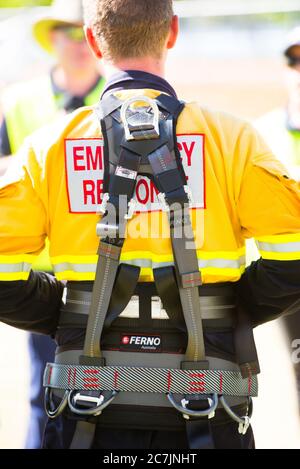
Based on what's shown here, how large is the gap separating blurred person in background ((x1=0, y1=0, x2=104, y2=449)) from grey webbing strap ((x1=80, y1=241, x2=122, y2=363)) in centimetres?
161

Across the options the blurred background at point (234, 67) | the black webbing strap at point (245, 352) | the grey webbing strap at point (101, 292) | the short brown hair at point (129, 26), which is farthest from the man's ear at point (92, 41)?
the blurred background at point (234, 67)

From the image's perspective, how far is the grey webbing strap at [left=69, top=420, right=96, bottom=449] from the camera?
1.84m

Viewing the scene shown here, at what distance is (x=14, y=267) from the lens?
1.94m

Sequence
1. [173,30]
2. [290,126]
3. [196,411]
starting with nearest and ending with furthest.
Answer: [196,411]
[173,30]
[290,126]

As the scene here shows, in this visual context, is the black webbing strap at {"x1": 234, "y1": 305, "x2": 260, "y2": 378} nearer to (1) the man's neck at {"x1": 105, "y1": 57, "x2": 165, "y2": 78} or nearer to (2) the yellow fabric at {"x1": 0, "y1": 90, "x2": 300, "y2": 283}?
(2) the yellow fabric at {"x1": 0, "y1": 90, "x2": 300, "y2": 283}

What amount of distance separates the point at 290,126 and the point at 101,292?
1930mm

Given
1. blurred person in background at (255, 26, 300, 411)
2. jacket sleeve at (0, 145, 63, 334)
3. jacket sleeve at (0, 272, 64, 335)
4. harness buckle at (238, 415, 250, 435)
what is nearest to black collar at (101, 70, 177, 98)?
jacket sleeve at (0, 145, 63, 334)

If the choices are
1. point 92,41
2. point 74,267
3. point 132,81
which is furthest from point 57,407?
Result: point 92,41

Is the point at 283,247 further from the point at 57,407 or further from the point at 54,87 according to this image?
the point at 54,87

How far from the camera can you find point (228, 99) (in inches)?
140

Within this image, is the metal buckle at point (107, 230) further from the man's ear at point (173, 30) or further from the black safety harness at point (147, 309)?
the man's ear at point (173, 30)

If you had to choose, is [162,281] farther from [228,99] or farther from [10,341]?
[10,341]

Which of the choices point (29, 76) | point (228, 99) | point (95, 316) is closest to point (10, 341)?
point (29, 76)

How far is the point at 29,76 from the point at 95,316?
6.73 ft
